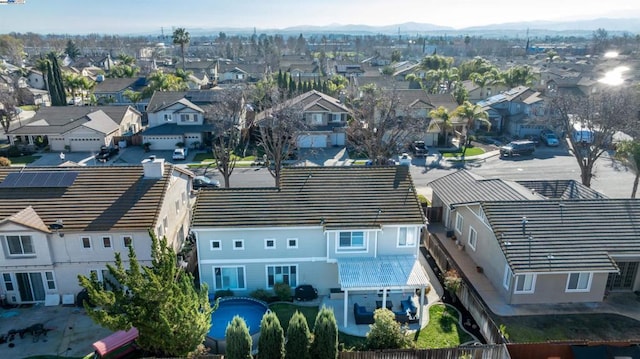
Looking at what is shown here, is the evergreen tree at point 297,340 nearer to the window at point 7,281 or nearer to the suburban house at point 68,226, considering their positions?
the suburban house at point 68,226

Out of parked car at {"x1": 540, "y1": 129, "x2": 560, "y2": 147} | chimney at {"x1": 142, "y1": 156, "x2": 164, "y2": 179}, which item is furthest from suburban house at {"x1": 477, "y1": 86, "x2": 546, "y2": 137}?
chimney at {"x1": 142, "y1": 156, "x2": 164, "y2": 179}

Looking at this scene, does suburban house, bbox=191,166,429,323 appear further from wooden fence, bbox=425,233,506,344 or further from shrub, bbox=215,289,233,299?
wooden fence, bbox=425,233,506,344

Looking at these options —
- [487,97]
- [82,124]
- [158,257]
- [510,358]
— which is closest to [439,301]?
[510,358]

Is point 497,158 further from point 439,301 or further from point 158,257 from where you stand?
point 158,257

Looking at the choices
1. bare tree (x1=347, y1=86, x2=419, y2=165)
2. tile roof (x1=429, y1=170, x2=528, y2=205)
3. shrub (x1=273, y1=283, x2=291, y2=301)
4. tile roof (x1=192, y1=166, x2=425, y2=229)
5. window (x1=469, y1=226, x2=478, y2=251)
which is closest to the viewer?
shrub (x1=273, y1=283, x2=291, y2=301)

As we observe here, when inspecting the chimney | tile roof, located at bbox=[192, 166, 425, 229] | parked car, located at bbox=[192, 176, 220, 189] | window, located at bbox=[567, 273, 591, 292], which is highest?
the chimney

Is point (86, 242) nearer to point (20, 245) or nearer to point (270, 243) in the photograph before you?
point (20, 245)
